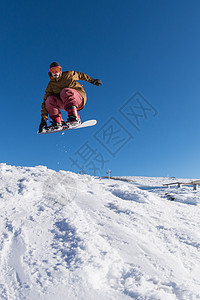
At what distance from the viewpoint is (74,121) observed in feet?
14.9

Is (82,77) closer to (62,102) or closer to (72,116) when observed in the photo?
(62,102)

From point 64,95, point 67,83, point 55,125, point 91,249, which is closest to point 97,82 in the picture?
point 67,83

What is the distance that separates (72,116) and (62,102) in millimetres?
509

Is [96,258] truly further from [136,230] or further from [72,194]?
[72,194]

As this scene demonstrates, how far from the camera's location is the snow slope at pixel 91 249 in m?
1.28

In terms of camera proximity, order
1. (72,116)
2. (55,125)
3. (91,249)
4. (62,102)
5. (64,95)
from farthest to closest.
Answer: (55,125)
(62,102)
(72,116)
(64,95)
(91,249)

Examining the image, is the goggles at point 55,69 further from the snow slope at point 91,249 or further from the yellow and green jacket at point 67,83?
the snow slope at point 91,249

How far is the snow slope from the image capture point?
1.28 m

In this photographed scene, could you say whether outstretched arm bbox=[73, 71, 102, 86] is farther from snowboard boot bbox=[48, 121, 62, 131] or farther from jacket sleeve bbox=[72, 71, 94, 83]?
snowboard boot bbox=[48, 121, 62, 131]

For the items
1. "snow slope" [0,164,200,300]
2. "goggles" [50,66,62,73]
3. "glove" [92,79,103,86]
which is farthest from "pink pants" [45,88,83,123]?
"snow slope" [0,164,200,300]

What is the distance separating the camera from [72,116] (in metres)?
4.49

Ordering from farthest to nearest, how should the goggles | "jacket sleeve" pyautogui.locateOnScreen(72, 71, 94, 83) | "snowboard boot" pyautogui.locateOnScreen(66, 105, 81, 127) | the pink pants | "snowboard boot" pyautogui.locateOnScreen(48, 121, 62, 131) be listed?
"snowboard boot" pyautogui.locateOnScreen(48, 121, 62, 131), "jacket sleeve" pyautogui.locateOnScreen(72, 71, 94, 83), "snowboard boot" pyautogui.locateOnScreen(66, 105, 81, 127), the pink pants, the goggles

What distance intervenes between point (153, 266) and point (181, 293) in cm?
29

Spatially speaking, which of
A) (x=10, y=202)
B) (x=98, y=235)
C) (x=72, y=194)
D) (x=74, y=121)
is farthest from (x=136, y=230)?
(x=74, y=121)
